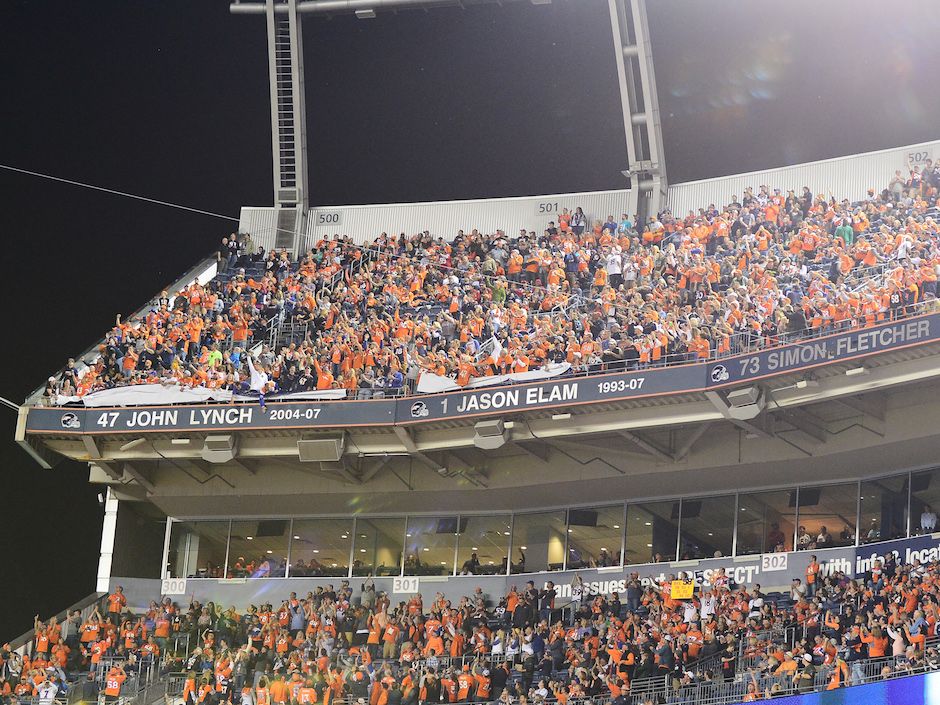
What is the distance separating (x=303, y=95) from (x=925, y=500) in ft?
57.4

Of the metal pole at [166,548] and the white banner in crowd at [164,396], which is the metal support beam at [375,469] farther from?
the metal pole at [166,548]

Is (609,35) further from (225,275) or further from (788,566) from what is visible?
(788,566)

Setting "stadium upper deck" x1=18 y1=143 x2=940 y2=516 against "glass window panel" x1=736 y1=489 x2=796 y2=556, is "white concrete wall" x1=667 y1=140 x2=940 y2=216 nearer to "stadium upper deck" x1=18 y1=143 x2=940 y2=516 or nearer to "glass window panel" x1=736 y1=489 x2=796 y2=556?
"stadium upper deck" x1=18 y1=143 x2=940 y2=516

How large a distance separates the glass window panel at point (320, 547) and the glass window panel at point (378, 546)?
26 centimetres

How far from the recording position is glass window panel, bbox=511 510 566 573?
27.0 m

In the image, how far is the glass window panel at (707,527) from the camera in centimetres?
2502

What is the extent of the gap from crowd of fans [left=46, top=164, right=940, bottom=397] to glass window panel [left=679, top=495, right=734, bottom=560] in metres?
3.57

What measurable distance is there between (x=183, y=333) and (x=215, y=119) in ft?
29.1

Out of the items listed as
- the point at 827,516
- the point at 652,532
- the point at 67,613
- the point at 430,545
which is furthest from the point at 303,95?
the point at 827,516

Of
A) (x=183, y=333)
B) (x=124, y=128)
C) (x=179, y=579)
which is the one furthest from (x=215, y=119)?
(x=179, y=579)

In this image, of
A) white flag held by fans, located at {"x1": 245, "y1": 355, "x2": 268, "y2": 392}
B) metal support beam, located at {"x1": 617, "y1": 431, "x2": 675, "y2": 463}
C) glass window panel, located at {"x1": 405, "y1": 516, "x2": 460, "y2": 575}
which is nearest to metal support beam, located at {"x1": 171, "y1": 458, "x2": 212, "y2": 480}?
white flag held by fans, located at {"x1": 245, "y1": 355, "x2": 268, "y2": 392}

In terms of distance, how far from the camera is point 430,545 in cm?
2812

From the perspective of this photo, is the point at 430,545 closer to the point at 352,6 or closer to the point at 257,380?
the point at 257,380

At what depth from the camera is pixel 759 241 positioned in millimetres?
26250
